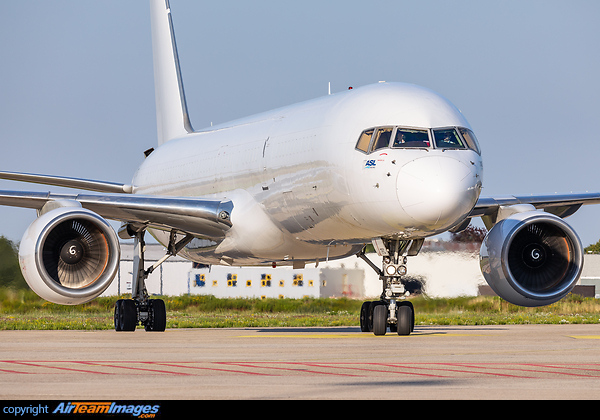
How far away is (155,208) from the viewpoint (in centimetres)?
2170

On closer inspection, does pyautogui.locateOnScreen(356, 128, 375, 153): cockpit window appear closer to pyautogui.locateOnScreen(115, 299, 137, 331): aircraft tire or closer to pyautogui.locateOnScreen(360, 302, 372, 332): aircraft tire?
pyautogui.locateOnScreen(360, 302, 372, 332): aircraft tire

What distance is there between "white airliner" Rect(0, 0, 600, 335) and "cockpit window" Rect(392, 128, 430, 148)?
0.08 feet

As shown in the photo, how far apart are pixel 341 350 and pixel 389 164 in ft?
12.8

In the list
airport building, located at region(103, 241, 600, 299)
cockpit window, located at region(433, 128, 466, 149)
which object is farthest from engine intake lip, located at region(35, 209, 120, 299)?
airport building, located at region(103, 241, 600, 299)

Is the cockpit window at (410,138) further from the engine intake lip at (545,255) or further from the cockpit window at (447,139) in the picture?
the engine intake lip at (545,255)

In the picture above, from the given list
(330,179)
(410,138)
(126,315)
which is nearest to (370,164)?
→ (410,138)

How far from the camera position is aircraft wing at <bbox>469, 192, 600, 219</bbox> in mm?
22359

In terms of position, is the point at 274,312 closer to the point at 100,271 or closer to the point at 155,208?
the point at 155,208

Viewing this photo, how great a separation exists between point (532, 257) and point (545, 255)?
12.8 inches

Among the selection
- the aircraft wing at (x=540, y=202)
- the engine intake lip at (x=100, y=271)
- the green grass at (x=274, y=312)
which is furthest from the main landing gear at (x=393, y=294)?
the green grass at (x=274, y=312)
